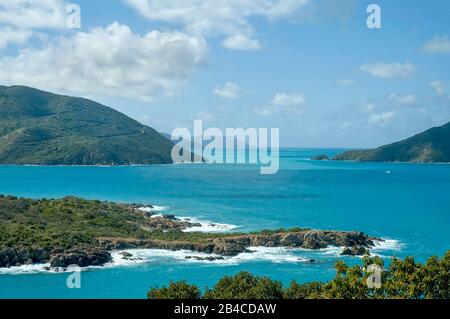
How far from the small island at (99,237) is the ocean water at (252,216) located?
237cm

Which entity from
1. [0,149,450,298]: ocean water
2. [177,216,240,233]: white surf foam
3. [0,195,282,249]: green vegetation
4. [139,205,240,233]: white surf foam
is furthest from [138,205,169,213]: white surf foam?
[177,216,240,233]: white surf foam

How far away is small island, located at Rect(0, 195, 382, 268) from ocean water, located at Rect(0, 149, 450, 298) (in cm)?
237

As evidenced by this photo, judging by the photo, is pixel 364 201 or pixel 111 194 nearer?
pixel 364 201

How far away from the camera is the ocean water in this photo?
176 ft

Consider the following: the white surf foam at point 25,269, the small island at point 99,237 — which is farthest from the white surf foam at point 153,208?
the white surf foam at point 25,269

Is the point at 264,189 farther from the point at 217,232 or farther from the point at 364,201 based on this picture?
the point at 217,232

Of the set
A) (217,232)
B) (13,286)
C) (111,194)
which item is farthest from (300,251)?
(111,194)

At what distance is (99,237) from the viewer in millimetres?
68812

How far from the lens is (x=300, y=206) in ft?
380

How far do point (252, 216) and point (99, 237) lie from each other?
3787 cm

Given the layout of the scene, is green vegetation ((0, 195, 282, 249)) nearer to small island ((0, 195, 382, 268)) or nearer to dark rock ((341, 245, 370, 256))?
small island ((0, 195, 382, 268))

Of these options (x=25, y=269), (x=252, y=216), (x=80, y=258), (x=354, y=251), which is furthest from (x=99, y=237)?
(x=252, y=216)

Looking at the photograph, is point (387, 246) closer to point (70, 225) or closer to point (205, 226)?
point (205, 226)
